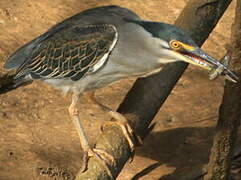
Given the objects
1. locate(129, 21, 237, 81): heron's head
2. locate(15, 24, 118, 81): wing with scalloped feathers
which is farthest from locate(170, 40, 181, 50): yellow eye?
locate(15, 24, 118, 81): wing with scalloped feathers

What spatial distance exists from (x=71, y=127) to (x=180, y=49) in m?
1.97

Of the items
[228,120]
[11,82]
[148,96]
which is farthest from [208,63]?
[11,82]

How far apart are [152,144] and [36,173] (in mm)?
1094

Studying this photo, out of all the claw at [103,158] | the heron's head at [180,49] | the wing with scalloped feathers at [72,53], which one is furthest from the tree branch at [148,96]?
the heron's head at [180,49]

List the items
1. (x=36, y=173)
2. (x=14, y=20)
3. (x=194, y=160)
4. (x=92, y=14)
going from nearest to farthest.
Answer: (x=92, y=14), (x=36, y=173), (x=194, y=160), (x=14, y=20)

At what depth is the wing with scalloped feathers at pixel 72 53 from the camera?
3.94 metres

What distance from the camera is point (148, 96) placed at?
13.3 ft

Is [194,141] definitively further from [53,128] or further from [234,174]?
[53,128]

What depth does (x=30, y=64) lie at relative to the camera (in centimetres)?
428

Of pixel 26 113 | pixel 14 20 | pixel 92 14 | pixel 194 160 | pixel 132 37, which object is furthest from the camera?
pixel 14 20

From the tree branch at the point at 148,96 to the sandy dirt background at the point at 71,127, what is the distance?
74 centimetres

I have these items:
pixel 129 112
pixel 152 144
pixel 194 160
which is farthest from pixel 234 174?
pixel 129 112

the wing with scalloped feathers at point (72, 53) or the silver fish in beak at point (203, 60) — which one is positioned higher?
the silver fish in beak at point (203, 60)

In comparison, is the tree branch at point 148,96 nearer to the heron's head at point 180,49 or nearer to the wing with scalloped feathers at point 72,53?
the wing with scalloped feathers at point 72,53
